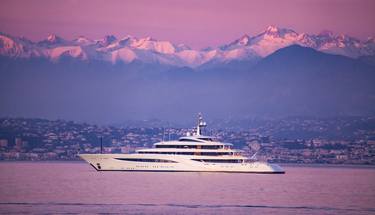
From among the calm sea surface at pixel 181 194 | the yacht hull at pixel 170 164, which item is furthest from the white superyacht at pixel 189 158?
the calm sea surface at pixel 181 194

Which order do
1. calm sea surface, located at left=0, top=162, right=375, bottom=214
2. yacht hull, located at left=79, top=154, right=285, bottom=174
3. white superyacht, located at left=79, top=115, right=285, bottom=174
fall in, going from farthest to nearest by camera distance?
yacht hull, located at left=79, top=154, right=285, bottom=174 < white superyacht, located at left=79, top=115, right=285, bottom=174 < calm sea surface, located at left=0, top=162, right=375, bottom=214

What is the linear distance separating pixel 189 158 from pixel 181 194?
30.4 metres

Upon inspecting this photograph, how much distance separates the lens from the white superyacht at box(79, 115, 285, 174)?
125m

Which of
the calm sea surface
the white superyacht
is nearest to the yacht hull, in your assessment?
the white superyacht

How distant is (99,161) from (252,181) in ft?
74.0

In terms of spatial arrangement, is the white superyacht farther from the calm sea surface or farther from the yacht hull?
the calm sea surface

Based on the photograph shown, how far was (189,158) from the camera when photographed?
12462 cm

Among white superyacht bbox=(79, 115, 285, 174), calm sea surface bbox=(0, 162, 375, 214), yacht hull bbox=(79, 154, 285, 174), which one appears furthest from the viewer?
yacht hull bbox=(79, 154, 285, 174)

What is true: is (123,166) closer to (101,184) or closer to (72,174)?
(72,174)

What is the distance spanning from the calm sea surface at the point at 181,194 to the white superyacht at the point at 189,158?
961 millimetres

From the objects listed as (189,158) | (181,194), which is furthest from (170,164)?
(181,194)

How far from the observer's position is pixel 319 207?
276 feet

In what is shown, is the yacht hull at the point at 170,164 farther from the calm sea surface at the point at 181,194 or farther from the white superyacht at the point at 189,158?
the calm sea surface at the point at 181,194

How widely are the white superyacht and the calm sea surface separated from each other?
0.96 meters
